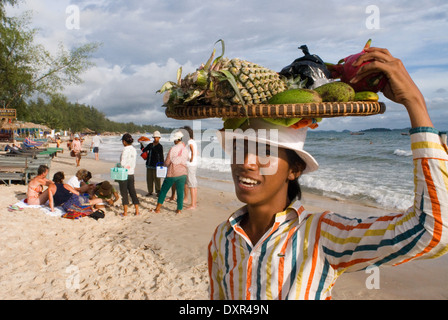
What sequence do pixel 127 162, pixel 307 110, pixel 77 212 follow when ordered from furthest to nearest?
pixel 127 162 → pixel 77 212 → pixel 307 110

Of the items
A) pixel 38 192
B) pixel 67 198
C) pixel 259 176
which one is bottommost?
pixel 67 198

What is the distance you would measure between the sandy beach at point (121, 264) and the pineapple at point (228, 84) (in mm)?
3461

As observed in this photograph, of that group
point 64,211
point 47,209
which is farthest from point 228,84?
point 47,209

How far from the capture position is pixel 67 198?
773cm

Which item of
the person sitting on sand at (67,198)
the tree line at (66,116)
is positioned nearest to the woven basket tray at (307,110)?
the person sitting on sand at (67,198)

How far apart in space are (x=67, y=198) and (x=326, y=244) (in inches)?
308

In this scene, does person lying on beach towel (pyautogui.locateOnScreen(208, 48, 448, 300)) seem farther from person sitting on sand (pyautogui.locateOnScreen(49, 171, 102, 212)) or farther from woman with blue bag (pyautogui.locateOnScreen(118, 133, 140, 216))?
person sitting on sand (pyautogui.locateOnScreen(49, 171, 102, 212))

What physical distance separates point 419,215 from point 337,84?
0.61 metres

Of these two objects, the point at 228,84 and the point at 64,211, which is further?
the point at 64,211

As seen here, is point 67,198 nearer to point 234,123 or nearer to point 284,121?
point 234,123

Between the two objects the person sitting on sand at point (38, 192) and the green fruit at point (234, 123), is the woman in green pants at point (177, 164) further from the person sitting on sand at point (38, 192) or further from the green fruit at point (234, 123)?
the green fruit at point (234, 123)

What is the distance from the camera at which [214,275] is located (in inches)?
66.7

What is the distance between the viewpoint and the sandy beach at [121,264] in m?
4.24
